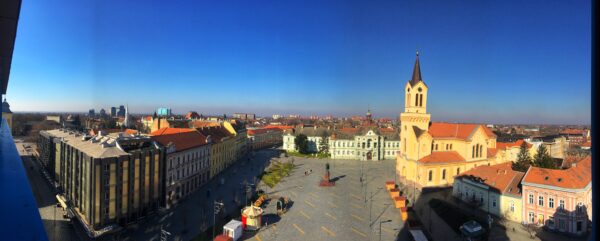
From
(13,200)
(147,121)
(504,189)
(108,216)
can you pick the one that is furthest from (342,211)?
(147,121)

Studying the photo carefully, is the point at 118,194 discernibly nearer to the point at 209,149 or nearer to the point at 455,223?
the point at 209,149

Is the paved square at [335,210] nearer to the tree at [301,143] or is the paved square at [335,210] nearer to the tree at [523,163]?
the tree at [523,163]

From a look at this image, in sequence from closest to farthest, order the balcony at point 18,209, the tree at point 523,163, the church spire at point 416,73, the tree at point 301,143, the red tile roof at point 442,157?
1. the balcony at point 18,209
2. the tree at point 523,163
3. the red tile roof at point 442,157
4. the church spire at point 416,73
5. the tree at point 301,143

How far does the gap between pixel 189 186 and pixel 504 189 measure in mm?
20429

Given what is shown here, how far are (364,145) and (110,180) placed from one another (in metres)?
30.9

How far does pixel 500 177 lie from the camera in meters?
20.0

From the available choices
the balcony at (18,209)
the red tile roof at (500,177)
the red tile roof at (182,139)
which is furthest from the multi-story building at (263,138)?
the balcony at (18,209)

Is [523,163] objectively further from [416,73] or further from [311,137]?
[311,137]

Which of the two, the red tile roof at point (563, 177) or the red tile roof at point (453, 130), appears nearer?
the red tile roof at point (563, 177)

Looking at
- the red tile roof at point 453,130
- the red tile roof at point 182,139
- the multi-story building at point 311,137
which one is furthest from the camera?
the multi-story building at point 311,137

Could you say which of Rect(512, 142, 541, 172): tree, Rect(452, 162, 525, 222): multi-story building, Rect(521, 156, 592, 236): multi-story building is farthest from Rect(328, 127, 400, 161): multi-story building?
Rect(521, 156, 592, 236): multi-story building

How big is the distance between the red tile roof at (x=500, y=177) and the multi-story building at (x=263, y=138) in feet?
113

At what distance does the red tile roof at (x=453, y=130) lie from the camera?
1078 inches

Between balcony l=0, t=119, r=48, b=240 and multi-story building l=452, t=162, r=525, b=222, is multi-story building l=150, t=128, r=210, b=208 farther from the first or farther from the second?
multi-story building l=452, t=162, r=525, b=222
